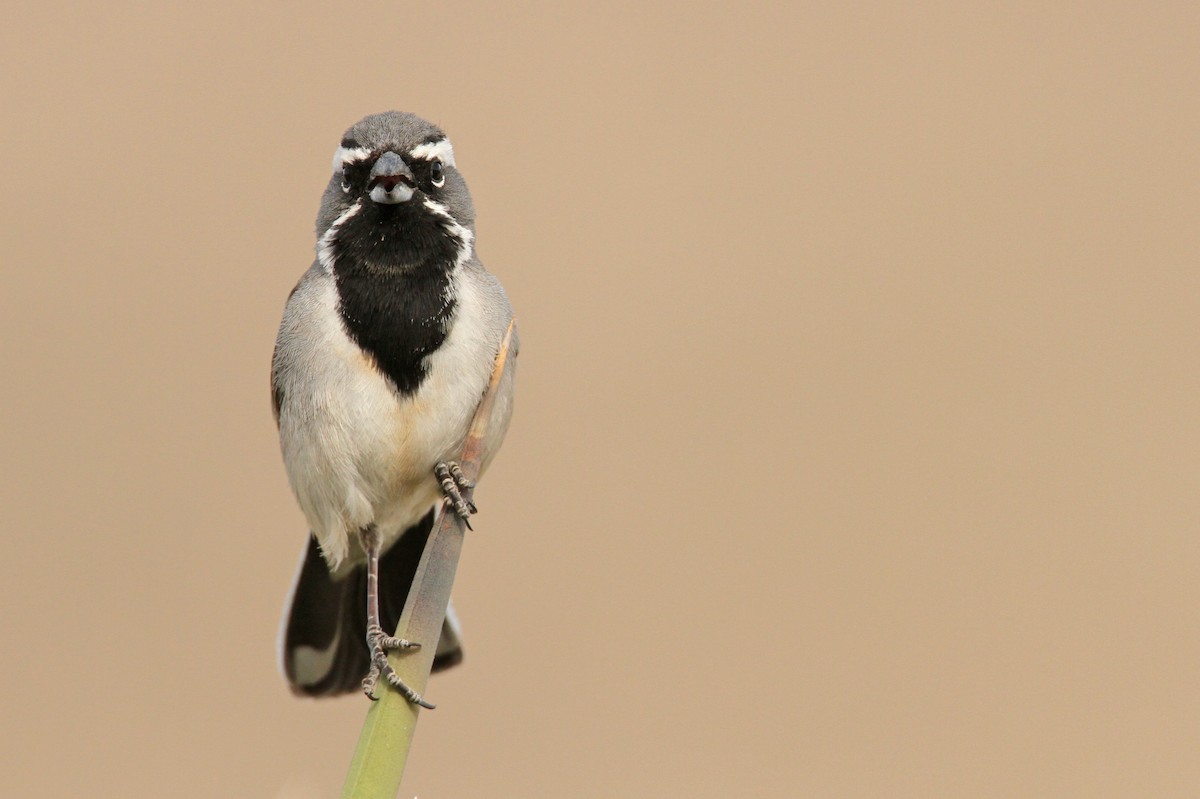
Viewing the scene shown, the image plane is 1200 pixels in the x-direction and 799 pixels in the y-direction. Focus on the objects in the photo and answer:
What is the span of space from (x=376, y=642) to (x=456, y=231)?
3.21 feet

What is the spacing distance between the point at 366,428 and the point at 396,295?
33 cm

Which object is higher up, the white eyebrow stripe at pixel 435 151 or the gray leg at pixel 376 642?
the white eyebrow stripe at pixel 435 151

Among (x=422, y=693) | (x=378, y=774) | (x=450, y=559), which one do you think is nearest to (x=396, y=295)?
(x=450, y=559)

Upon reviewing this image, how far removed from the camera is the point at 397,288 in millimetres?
2719

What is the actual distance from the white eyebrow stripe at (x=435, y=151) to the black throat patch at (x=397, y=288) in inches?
4.4

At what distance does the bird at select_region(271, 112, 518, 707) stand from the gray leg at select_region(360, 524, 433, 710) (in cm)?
2

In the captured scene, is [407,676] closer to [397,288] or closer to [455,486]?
[455,486]

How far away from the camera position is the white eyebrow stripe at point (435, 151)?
2773 mm

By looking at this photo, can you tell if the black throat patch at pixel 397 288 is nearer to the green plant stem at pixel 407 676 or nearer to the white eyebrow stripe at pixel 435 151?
the white eyebrow stripe at pixel 435 151

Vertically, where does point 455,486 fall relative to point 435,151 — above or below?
below

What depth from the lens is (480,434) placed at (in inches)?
93.5

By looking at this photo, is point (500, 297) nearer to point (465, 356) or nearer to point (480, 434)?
point (465, 356)

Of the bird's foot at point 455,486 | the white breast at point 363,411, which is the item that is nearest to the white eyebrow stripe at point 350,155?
the white breast at point 363,411

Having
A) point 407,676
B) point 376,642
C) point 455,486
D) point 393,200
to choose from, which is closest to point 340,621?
point 376,642
